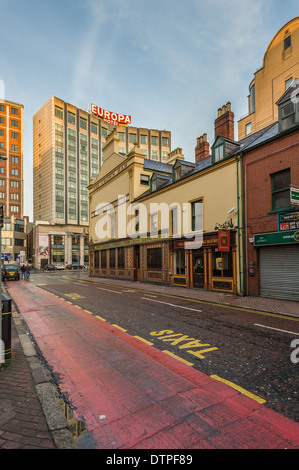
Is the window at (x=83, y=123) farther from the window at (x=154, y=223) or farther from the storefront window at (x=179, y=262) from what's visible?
the storefront window at (x=179, y=262)

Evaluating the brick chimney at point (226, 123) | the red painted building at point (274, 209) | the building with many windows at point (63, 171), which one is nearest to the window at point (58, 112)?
the building with many windows at point (63, 171)

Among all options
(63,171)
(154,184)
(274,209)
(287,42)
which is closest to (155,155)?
(63,171)

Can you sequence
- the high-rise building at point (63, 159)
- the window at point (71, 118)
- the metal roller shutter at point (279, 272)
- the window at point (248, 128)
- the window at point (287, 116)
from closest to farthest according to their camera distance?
the metal roller shutter at point (279, 272) → the window at point (287, 116) → the window at point (248, 128) → the high-rise building at point (63, 159) → the window at point (71, 118)

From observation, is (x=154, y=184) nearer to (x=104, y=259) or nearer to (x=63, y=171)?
(x=104, y=259)

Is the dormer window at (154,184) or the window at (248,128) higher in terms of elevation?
the window at (248,128)

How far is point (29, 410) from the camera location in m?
3.55

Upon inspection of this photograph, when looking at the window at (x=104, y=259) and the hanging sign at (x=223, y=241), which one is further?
the window at (x=104, y=259)

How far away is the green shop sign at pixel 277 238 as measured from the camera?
39.0 feet

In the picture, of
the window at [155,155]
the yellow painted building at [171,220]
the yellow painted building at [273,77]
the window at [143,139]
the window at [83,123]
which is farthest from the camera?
the window at [155,155]

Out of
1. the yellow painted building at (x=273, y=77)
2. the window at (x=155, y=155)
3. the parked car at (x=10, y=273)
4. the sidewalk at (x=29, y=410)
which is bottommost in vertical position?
the parked car at (x=10, y=273)

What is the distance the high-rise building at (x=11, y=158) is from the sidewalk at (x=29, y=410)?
76786mm

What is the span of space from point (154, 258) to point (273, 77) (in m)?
24.4
